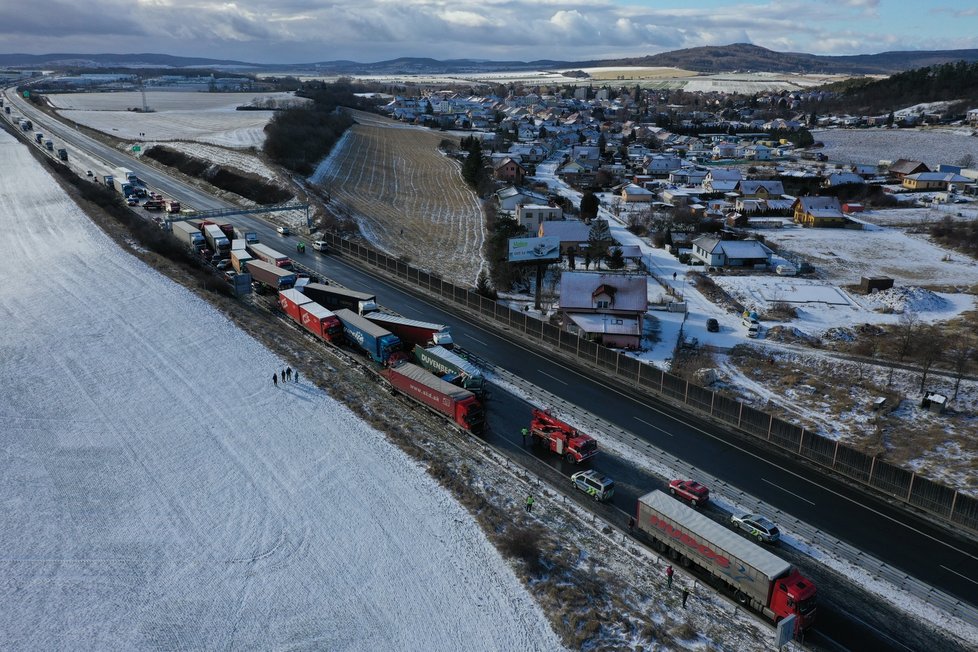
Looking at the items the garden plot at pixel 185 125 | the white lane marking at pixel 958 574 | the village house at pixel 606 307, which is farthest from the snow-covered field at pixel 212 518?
the garden plot at pixel 185 125

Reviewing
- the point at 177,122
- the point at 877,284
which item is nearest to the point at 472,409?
the point at 877,284

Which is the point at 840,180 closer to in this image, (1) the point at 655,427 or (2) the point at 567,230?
(2) the point at 567,230

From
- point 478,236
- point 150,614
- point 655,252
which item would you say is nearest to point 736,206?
point 655,252

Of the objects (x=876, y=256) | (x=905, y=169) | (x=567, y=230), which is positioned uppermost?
(x=905, y=169)

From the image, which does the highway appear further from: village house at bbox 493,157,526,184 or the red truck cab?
village house at bbox 493,157,526,184

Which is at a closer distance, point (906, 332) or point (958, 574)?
point (958, 574)


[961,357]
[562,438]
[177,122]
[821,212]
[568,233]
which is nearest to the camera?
[562,438]

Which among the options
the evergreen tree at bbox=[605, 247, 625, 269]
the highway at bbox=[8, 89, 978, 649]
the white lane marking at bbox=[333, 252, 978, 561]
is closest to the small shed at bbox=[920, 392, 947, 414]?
the highway at bbox=[8, 89, 978, 649]
